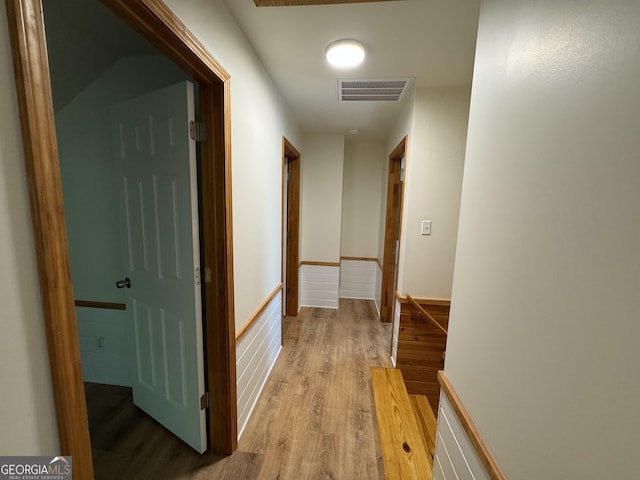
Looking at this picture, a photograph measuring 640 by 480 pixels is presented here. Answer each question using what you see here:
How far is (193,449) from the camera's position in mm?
1490

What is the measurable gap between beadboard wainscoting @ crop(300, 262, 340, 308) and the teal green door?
86.1 inches

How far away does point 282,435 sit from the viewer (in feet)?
5.32

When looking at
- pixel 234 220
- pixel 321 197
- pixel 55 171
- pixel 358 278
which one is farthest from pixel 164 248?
pixel 358 278

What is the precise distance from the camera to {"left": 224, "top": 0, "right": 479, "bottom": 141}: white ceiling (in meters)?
1.22

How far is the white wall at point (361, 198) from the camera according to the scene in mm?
3799

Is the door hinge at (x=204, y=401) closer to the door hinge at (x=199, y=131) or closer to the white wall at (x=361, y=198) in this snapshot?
the door hinge at (x=199, y=131)

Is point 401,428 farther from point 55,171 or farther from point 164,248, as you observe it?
point 55,171

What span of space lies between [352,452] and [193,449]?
Answer: 956 mm

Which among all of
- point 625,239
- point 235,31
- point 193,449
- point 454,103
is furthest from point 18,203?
point 454,103

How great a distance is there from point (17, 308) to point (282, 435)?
64.4 inches

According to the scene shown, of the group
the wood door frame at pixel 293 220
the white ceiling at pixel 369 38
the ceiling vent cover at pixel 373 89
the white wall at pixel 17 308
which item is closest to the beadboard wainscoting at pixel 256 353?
the wood door frame at pixel 293 220

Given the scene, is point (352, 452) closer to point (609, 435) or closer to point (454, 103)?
point (609, 435)

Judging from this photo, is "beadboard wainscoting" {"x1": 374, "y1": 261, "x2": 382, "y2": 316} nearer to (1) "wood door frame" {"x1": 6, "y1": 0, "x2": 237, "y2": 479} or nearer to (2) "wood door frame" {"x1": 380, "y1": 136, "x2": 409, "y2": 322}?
(2) "wood door frame" {"x1": 380, "y1": 136, "x2": 409, "y2": 322}

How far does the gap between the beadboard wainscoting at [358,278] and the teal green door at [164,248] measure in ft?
9.39
